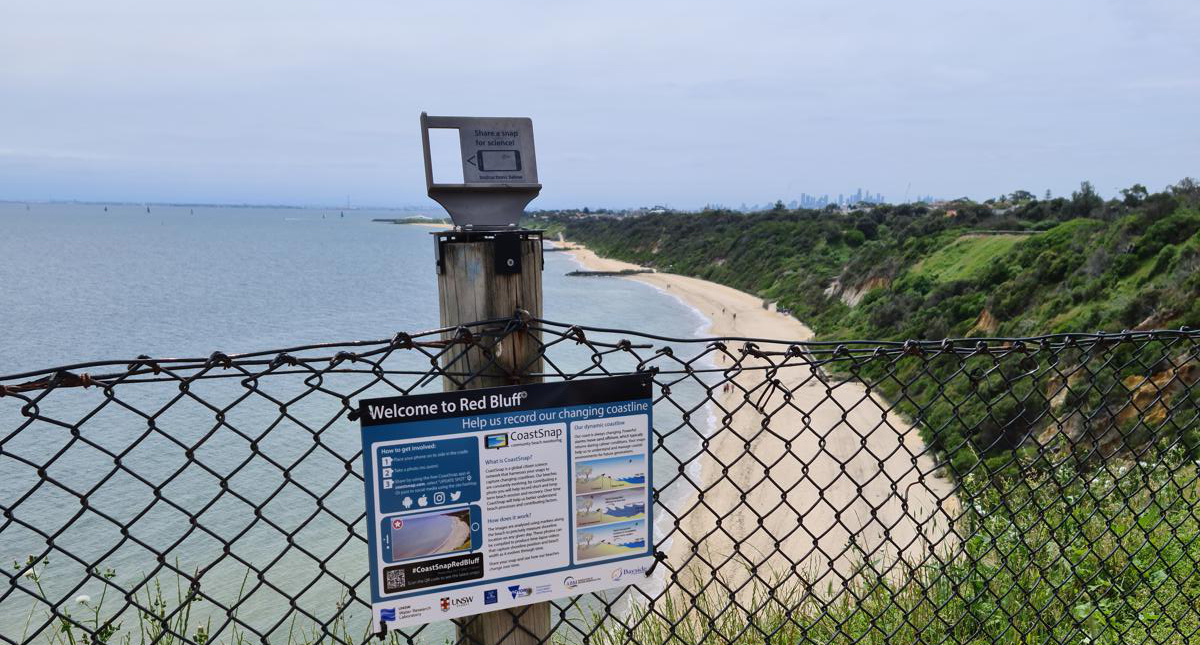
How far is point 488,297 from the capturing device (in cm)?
182

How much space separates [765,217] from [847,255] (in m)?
30.8

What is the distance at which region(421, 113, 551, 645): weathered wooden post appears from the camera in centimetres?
179

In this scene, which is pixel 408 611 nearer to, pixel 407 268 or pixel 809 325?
pixel 809 325

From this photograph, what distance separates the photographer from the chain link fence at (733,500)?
1933mm

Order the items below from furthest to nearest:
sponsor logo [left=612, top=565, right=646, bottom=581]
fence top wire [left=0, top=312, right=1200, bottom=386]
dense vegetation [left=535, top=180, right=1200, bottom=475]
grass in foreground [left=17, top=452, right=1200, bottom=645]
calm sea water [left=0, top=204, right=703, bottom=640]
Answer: calm sea water [left=0, top=204, right=703, bottom=640] → dense vegetation [left=535, top=180, right=1200, bottom=475] → grass in foreground [left=17, top=452, right=1200, bottom=645] → sponsor logo [left=612, top=565, right=646, bottom=581] → fence top wire [left=0, top=312, right=1200, bottom=386]

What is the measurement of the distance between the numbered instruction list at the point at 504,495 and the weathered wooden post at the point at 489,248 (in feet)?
0.37

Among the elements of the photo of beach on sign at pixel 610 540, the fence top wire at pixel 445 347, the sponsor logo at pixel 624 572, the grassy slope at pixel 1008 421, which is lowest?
the grassy slope at pixel 1008 421

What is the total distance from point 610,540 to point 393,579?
20.6 inches

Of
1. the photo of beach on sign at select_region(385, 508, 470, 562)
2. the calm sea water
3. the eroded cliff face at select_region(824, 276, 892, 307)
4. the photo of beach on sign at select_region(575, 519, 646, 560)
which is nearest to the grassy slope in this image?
the eroded cliff face at select_region(824, 276, 892, 307)

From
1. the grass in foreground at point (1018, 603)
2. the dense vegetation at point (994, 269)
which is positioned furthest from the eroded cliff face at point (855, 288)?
the grass in foreground at point (1018, 603)

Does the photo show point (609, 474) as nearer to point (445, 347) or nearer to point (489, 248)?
point (445, 347)

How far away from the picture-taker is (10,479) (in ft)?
61.5

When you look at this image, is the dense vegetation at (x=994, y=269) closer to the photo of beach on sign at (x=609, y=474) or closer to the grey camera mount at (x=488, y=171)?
the photo of beach on sign at (x=609, y=474)

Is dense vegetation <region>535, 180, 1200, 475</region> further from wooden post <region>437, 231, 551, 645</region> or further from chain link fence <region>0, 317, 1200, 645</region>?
wooden post <region>437, 231, 551, 645</region>
